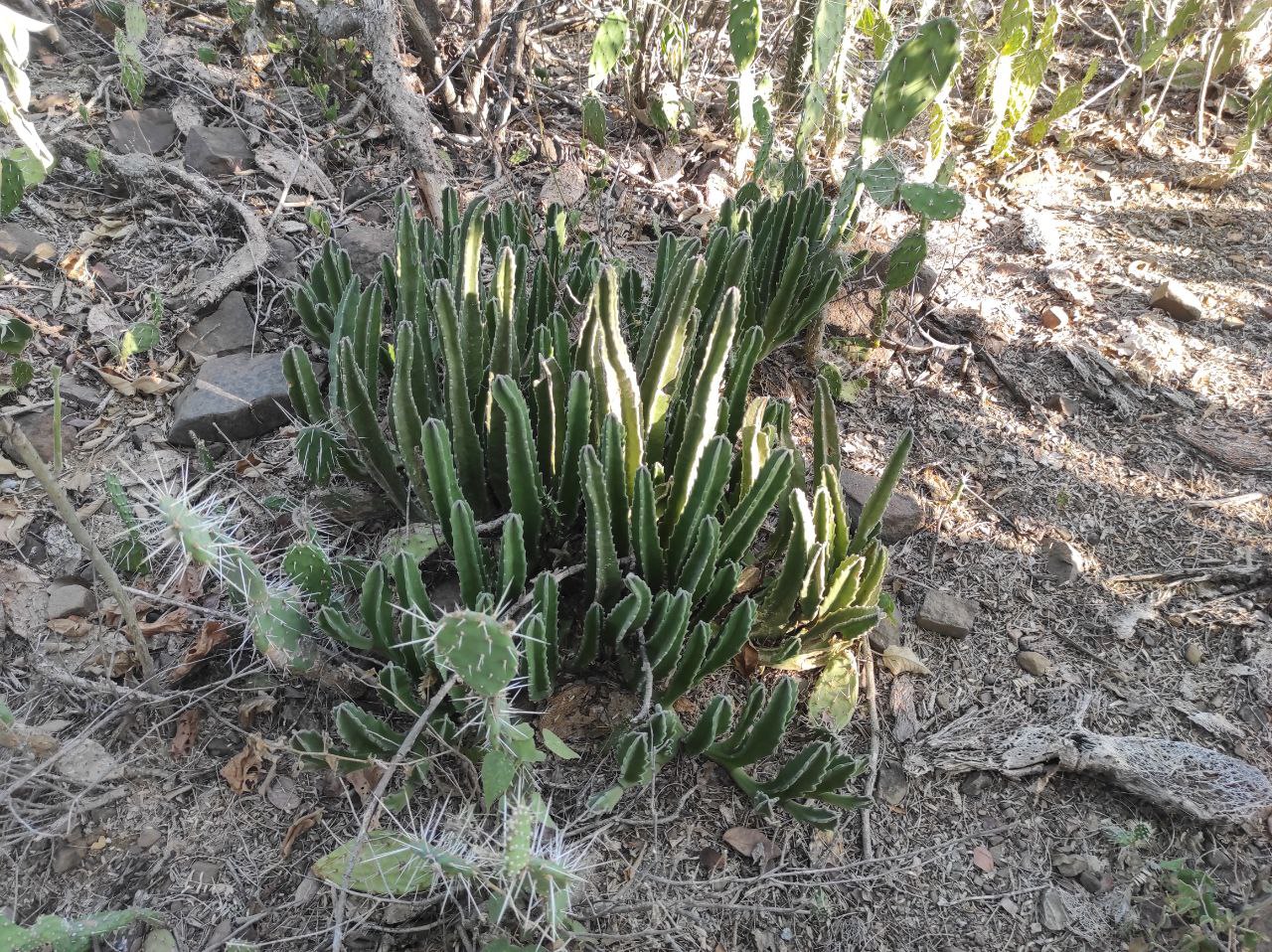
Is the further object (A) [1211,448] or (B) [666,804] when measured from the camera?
(A) [1211,448]

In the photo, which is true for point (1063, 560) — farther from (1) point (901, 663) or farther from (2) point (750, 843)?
(2) point (750, 843)

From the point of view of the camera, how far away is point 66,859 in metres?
1.81

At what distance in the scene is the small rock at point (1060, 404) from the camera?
3.12 meters

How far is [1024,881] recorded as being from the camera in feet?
6.57

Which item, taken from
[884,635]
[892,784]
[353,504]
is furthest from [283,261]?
[892,784]

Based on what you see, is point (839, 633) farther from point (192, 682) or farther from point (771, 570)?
point (192, 682)

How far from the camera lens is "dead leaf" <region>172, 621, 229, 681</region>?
2.06 meters

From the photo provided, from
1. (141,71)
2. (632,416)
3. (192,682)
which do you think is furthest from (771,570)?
(141,71)

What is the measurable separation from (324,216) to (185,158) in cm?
74

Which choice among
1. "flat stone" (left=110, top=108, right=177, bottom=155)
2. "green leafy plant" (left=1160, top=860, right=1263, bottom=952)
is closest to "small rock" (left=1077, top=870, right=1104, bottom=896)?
"green leafy plant" (left=1160, top=860, right=1263, bottom=952)

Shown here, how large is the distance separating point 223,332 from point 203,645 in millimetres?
1260

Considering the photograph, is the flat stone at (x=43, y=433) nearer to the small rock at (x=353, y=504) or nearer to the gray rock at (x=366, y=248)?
the small rock at (x=353, y=504)

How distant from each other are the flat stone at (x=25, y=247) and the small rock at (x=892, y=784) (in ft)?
10.0

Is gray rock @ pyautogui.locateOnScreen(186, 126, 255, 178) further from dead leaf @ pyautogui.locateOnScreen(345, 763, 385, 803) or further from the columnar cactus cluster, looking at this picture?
dead leaf @ pyautogui.locateOnScreen(345, 763, 385, 803)
